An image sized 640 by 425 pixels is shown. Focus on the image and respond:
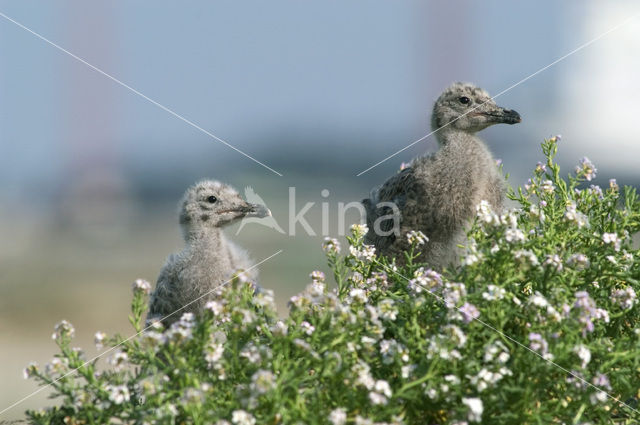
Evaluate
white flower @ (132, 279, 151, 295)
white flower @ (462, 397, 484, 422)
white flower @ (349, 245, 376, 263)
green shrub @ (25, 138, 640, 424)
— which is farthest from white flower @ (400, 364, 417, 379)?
white flower @ (349, 245, 376, 263)

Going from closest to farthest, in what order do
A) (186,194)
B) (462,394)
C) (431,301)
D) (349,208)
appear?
1. (462,394)
2. (431,301)
3. (186,194)
4. (349,208)

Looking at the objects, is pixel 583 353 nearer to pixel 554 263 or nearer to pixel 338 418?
pixel 554 263

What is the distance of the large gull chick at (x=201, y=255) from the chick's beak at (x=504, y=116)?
131cm

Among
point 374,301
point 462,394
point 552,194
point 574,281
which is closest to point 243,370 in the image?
point 462,394

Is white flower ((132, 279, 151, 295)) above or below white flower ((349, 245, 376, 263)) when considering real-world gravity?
below

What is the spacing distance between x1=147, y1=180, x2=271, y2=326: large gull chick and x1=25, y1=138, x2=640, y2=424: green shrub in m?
0.95

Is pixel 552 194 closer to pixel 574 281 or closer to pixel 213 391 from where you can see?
pixel 574 281

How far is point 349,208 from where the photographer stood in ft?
16.0

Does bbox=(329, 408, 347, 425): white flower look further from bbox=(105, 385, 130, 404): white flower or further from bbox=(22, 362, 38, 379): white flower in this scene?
bbox=(22, 362, 38, 379): white flower

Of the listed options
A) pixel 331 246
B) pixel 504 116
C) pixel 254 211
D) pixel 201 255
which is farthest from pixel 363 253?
pixel 504 116

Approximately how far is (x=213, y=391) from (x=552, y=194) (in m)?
1.94

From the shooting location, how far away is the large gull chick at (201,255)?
11.6ft

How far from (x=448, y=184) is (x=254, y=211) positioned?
3.38 feet

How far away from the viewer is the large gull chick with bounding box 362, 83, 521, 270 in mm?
3920
